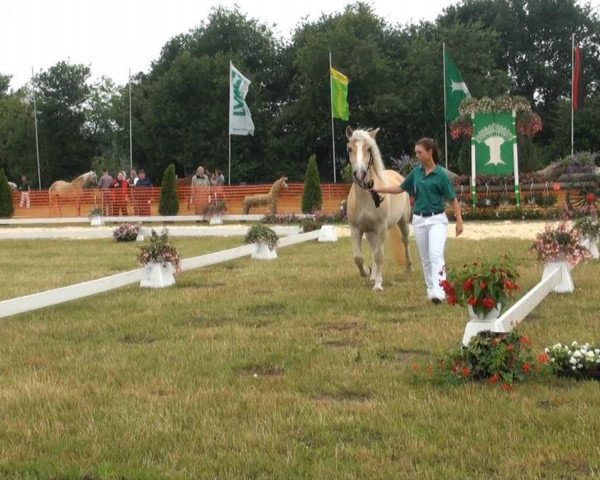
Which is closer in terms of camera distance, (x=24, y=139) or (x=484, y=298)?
(x=484, y=298)

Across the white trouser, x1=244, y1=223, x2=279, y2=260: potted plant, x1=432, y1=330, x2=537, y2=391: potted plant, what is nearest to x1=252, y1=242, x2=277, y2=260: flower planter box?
x1=244, y1=223, x2=279, y2=260: potted plant

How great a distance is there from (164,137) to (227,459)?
1984 inches

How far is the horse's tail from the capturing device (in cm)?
1111

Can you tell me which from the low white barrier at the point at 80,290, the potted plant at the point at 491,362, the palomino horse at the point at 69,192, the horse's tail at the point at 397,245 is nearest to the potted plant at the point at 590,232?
the horse's tail at the point at 397,245

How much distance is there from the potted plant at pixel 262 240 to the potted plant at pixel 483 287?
26.1ft

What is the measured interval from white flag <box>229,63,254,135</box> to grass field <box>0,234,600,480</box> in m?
23.5

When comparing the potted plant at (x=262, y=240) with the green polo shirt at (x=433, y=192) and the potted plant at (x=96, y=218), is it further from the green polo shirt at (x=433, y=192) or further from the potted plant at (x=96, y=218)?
the potted plant at (x=96, y=218)

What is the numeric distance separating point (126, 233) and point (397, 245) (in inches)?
371

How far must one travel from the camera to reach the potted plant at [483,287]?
5.20 meters

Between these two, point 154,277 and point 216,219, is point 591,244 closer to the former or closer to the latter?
point 154,277

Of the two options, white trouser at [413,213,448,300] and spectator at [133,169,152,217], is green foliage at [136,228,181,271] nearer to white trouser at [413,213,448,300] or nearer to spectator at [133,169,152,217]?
white trouser at [413,213,448,300]

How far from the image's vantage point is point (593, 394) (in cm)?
446

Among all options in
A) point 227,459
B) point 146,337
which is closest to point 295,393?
point 227,459

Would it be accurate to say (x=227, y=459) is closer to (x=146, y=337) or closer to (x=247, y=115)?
(x=146, y=337)
